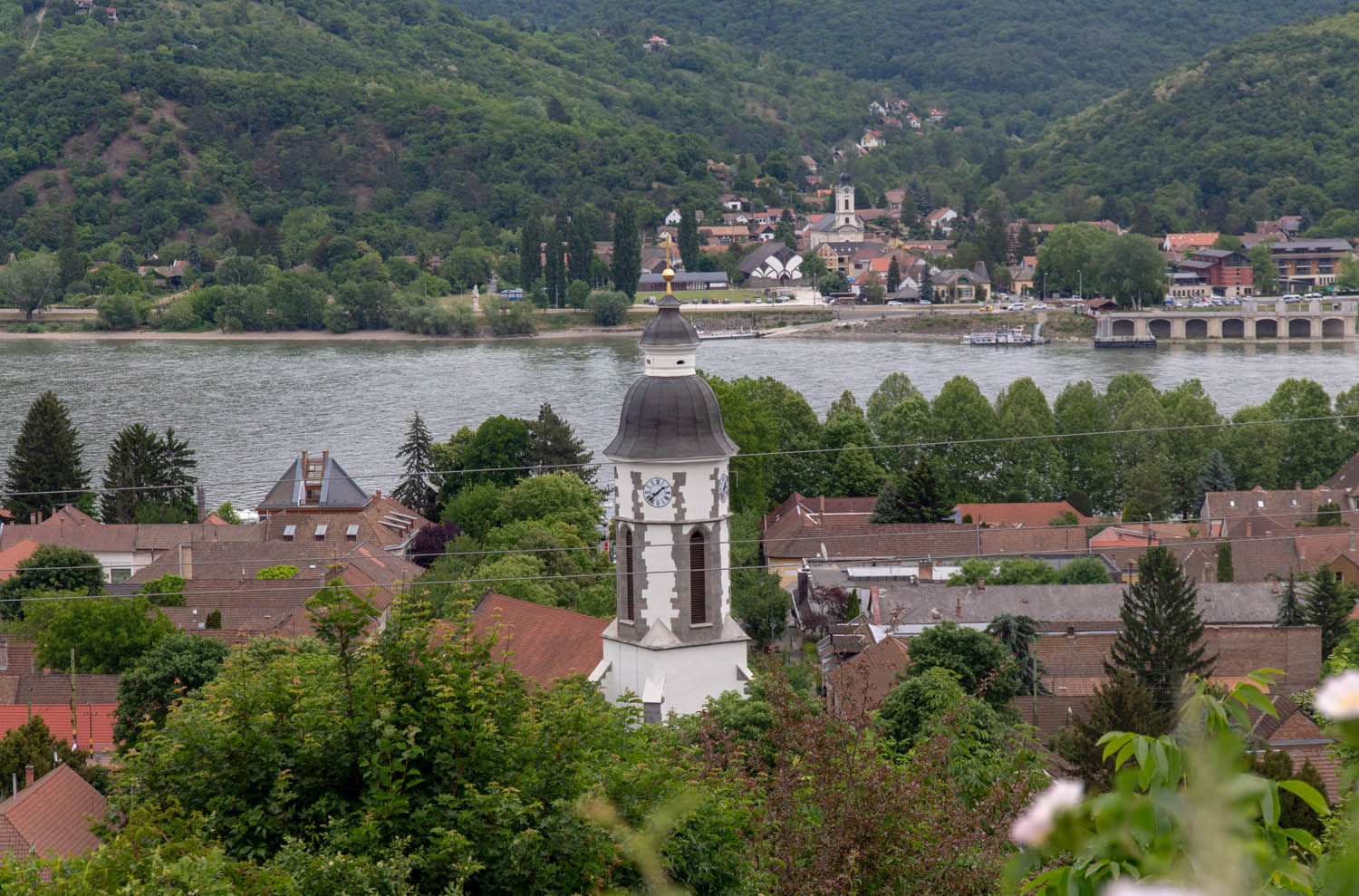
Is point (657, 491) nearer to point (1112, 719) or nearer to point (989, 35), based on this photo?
point (1112, 719)

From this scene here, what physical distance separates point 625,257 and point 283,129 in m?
35.5

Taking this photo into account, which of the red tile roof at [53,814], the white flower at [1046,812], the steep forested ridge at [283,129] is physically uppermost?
the steep forested ridge at [283,129]

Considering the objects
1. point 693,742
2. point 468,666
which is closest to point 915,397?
point 693,742

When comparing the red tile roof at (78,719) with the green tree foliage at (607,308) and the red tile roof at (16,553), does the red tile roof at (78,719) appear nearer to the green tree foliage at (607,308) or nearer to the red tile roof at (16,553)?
the red tile roof at (16,553)

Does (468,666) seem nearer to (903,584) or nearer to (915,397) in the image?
(903,584)

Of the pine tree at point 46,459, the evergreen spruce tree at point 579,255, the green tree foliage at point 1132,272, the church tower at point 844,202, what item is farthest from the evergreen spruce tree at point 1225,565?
the church tower at point 844,202

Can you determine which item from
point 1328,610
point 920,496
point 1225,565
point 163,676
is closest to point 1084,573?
→ point 1225,565

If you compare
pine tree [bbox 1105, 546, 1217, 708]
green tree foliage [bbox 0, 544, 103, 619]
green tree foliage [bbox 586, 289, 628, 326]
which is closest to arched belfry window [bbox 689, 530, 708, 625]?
pine tree [bbox 1105, 546, 1217, 708]

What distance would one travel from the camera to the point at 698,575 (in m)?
11.4

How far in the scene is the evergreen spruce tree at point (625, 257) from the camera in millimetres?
77375

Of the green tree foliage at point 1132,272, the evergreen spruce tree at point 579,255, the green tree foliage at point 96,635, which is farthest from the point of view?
the evergreen spruce tree at point 579,255

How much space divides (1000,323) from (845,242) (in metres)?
27.4

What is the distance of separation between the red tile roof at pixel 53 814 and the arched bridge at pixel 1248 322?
201 ft

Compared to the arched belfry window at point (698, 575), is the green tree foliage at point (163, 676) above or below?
below
